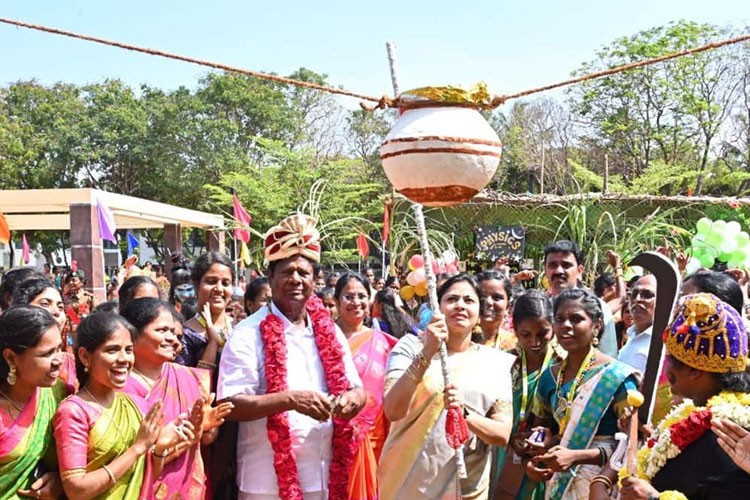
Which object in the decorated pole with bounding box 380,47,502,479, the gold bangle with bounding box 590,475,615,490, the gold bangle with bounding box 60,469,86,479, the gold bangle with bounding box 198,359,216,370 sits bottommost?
the gold bangle with bounding box 590,475,615,490

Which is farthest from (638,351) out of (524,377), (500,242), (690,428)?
(500,242)

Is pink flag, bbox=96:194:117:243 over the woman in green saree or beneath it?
over

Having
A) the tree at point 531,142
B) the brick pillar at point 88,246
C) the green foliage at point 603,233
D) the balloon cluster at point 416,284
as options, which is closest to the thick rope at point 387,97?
the balloon cluster at point 416,284

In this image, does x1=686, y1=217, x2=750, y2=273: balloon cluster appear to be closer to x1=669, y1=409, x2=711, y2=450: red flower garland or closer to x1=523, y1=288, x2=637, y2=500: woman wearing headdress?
x1=523, y1=288, x2=637, y2=500: woman wearing headdress

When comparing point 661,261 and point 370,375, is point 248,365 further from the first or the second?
point 661,261

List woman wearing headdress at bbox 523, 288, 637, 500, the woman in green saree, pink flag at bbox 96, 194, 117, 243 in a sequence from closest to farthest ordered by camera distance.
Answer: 1. woman wearing headdress at bbox 523, 288, 637, 500
2. the woman in green saree
3. pink flag at bbox 96, 194, 117, 243

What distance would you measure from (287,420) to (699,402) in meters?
1.79

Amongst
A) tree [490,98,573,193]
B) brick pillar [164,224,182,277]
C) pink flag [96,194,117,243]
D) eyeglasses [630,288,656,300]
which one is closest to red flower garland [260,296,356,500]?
eyeglasses [630,288,656,300]

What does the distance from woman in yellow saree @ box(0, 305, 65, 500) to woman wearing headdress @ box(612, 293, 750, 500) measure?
210 centimetres

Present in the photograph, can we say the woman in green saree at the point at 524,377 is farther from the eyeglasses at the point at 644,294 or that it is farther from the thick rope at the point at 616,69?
the thick rope at the point at 616,69

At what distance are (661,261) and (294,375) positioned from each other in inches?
68.3

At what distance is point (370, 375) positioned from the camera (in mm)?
4844

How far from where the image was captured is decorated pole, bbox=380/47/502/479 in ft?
8.29

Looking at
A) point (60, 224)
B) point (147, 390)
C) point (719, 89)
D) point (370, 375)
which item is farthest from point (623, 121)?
point (147, 390)
